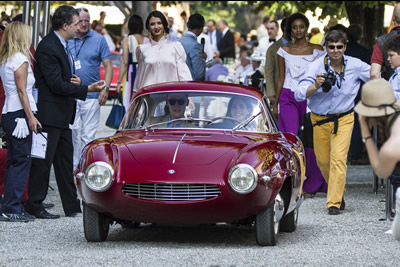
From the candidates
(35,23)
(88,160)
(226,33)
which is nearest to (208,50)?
(35,23)

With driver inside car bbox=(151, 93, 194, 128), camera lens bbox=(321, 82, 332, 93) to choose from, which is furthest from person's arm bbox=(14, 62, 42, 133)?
camera lens bbox=(321, 82, 332, 93)

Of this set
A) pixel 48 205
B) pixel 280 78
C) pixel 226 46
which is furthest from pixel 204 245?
pixel 226 46

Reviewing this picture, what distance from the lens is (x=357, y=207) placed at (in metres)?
11.3

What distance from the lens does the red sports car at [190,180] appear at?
26.5 ft

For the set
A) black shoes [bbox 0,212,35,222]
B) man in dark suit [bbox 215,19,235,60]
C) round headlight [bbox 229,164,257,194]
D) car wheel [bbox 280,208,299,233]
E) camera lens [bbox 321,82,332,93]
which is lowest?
man in dark suit [bbox 215,19,235,60]

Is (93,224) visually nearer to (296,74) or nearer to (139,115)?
(139,115)

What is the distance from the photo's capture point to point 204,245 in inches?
334

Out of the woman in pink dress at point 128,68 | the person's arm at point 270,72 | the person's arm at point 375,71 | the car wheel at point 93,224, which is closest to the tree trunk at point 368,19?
the person's arm at point 270,72

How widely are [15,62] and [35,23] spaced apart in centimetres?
990

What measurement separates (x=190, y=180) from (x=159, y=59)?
4074 millimetres

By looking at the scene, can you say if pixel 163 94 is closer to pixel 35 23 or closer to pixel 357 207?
pixel 357 207

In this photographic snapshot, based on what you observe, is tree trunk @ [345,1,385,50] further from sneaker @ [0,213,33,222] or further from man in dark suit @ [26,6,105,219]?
sneaker @ [0,213,33,222]

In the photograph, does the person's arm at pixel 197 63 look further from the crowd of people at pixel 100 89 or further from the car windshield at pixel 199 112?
the car windshield at pixel 199 112

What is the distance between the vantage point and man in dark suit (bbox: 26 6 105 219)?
10094mm
